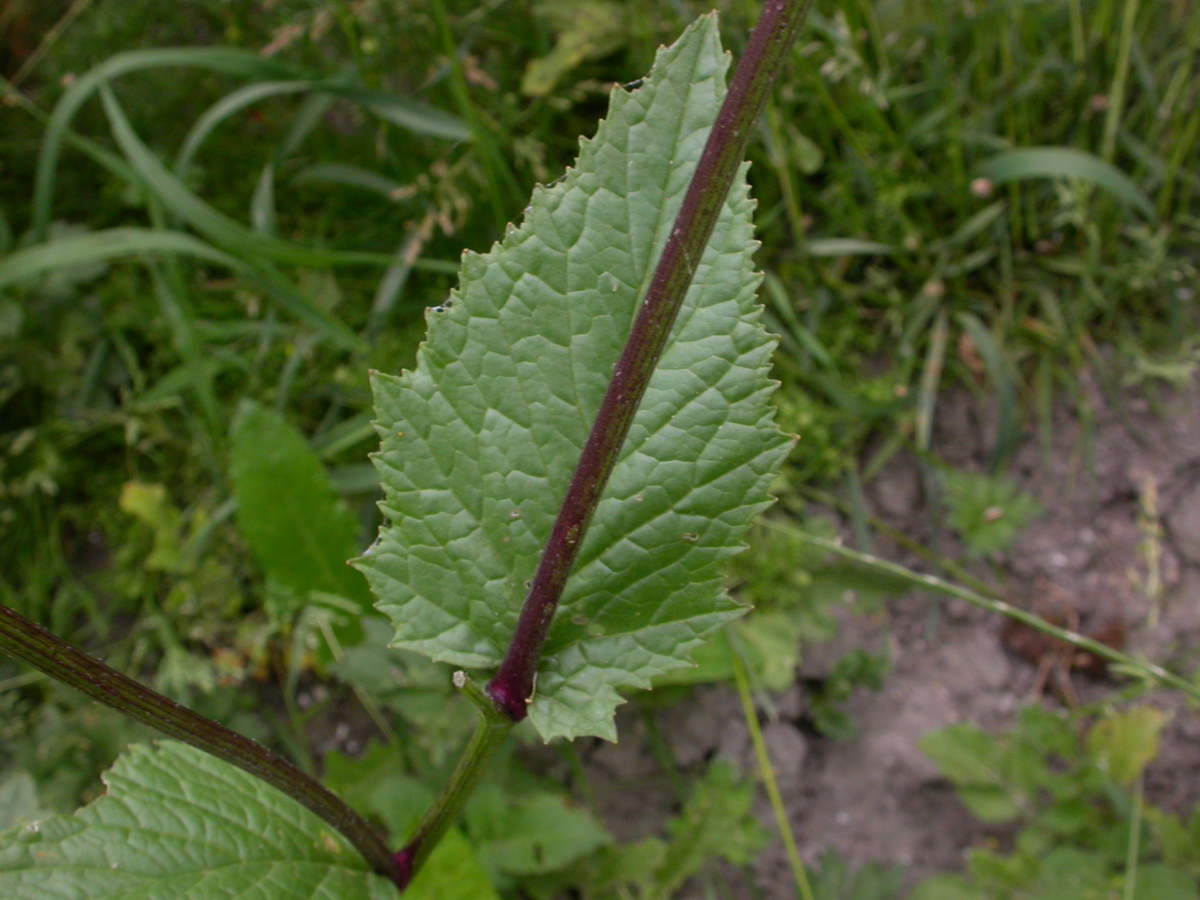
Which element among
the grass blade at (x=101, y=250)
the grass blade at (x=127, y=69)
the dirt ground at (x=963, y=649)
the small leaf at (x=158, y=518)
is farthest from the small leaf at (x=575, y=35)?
the small leaf at (x=158, y=518)

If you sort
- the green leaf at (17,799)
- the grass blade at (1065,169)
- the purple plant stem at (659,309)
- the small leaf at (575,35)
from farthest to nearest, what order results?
the small leaf at (575,35)
the grass blade at (1065,169)
the green leaf at (17,799)
the purple plant stem at (659,309)

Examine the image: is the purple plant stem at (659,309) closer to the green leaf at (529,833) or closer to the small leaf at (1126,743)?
the green leaf at (529,833)

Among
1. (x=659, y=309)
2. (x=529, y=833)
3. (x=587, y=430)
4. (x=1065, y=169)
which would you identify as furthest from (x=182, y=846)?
(x=1065, y=169)

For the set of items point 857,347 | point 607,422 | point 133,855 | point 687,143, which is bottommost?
point 857,347

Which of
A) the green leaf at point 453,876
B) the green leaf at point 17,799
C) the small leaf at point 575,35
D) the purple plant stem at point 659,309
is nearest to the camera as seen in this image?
the purple plant stem at point 659,309

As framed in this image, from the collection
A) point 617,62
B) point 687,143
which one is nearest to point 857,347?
point 617,62

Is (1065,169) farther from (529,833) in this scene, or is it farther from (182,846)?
(182,846)

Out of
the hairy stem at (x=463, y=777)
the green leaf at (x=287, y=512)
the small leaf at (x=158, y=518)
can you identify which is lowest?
the small leaf at (x=158, y=518)

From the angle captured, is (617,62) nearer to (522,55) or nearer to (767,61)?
(522,55)
